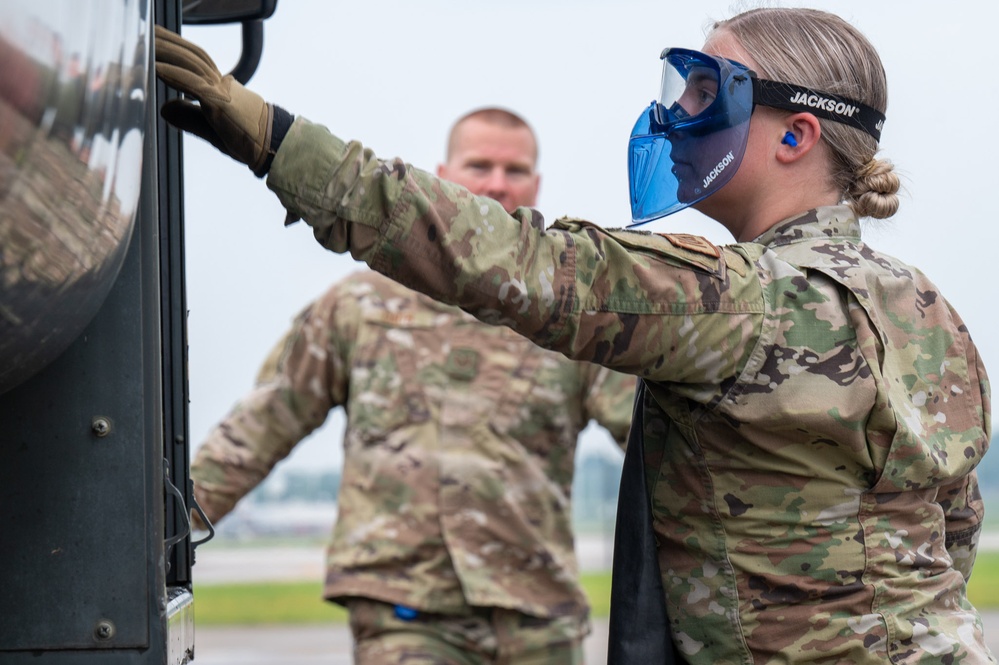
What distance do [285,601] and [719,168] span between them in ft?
72.5

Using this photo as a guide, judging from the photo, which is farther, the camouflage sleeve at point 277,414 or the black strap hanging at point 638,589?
the camouflage sleeve at point 277,414

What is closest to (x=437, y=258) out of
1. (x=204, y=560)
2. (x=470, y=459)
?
(x=470, y=459)

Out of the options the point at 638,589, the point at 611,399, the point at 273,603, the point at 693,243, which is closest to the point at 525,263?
the point at 693,243

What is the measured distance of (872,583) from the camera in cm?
188

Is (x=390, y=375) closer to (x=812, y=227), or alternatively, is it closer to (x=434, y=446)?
(x=434, y=446)

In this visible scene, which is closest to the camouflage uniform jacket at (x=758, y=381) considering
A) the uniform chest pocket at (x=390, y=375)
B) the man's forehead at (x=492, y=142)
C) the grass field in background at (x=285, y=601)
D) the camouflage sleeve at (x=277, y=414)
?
the uniform chest pocket at (x=390, y=375)

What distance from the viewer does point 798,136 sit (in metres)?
2.06

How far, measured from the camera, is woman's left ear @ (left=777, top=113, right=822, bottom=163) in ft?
6.70

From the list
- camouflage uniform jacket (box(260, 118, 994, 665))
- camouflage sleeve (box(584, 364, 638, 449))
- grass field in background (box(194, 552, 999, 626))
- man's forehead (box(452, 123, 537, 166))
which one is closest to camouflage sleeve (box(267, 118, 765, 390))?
camouflage uniform jacket (box(260, 118, 994, 665))

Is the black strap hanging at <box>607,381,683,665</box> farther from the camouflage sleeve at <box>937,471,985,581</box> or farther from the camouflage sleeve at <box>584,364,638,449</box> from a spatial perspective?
the camouflage sleeve at <box>584,364,638,449</box>

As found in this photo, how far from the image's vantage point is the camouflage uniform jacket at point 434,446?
12.1ft

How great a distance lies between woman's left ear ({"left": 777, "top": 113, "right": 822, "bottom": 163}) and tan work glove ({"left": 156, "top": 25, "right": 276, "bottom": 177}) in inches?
32.1

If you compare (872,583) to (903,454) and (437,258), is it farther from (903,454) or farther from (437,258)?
(437,258)

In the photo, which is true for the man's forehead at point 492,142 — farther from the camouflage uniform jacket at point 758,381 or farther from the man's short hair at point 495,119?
the camouflage uniform jacket at point 758,381
